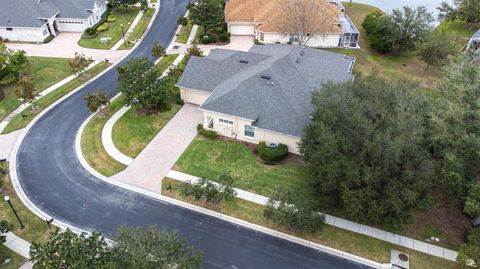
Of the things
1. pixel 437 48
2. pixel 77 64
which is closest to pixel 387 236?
pixel 437 48

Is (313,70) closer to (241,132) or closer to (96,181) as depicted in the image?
(241,132)

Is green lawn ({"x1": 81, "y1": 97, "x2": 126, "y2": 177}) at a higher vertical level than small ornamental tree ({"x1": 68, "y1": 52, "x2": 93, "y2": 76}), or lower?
lower

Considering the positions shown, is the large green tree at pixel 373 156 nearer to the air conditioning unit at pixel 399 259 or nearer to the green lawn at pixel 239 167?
the air conditioning unit at pixel 399 259

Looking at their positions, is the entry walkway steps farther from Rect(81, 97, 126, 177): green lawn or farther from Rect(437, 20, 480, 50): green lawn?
Rect(437, 20, 480, 50): green lawn

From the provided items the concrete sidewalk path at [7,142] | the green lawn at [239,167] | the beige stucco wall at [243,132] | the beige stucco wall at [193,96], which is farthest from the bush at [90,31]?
the green lawn at [239,167]

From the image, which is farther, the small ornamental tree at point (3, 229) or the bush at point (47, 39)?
the bush at point (47, 39)

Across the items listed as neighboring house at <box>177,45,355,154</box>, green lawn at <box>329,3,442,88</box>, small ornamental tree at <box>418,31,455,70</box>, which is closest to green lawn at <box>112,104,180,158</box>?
neighboring house at <box>177,45,355,154</box>

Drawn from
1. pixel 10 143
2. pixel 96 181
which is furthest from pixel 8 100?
pixel 96 181
